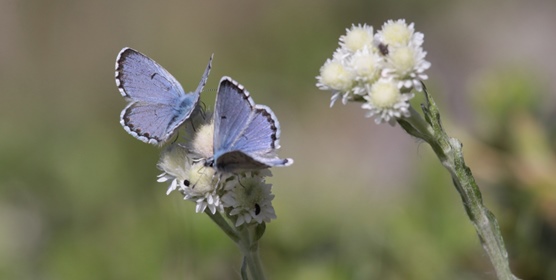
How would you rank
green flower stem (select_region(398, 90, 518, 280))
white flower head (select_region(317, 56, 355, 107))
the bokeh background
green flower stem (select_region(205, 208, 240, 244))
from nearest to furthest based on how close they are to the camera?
green flower stem (select_region(398, 90, 518, 280))
white flower head (select_region(317, 56, 355, 107))
green flower stem (select_region(205, 208, 240, 244))
the bokeh background

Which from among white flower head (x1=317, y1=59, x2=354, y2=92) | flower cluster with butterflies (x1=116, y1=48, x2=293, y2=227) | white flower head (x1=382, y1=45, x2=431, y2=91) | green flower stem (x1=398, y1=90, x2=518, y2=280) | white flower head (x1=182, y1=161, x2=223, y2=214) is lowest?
white flower head (x1=182, y1=161, x2=223, y2=214)

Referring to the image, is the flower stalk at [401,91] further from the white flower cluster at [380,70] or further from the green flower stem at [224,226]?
the green flower stem at [224,226]

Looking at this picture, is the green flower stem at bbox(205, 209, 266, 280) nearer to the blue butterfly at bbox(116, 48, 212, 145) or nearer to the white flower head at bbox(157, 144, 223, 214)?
the white flower head at bbox(157, 144, 223, 214)

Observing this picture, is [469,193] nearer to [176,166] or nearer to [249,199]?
[249,199]

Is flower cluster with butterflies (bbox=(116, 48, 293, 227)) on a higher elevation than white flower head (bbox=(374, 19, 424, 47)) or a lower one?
lower

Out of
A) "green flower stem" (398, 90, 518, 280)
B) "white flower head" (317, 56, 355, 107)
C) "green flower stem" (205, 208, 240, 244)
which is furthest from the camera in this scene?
"green flower stem" (205, 208, 240, 244)

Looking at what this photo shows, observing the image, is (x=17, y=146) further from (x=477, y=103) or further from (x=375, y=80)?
(x=375, y=80)

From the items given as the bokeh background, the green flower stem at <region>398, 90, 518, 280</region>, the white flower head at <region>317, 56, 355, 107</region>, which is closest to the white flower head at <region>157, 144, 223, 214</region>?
the white flower head at <region>317, 56, 355, 107</region>

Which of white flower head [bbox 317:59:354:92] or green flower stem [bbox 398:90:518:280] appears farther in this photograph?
white flower head [bbox 317:59:354:92]
